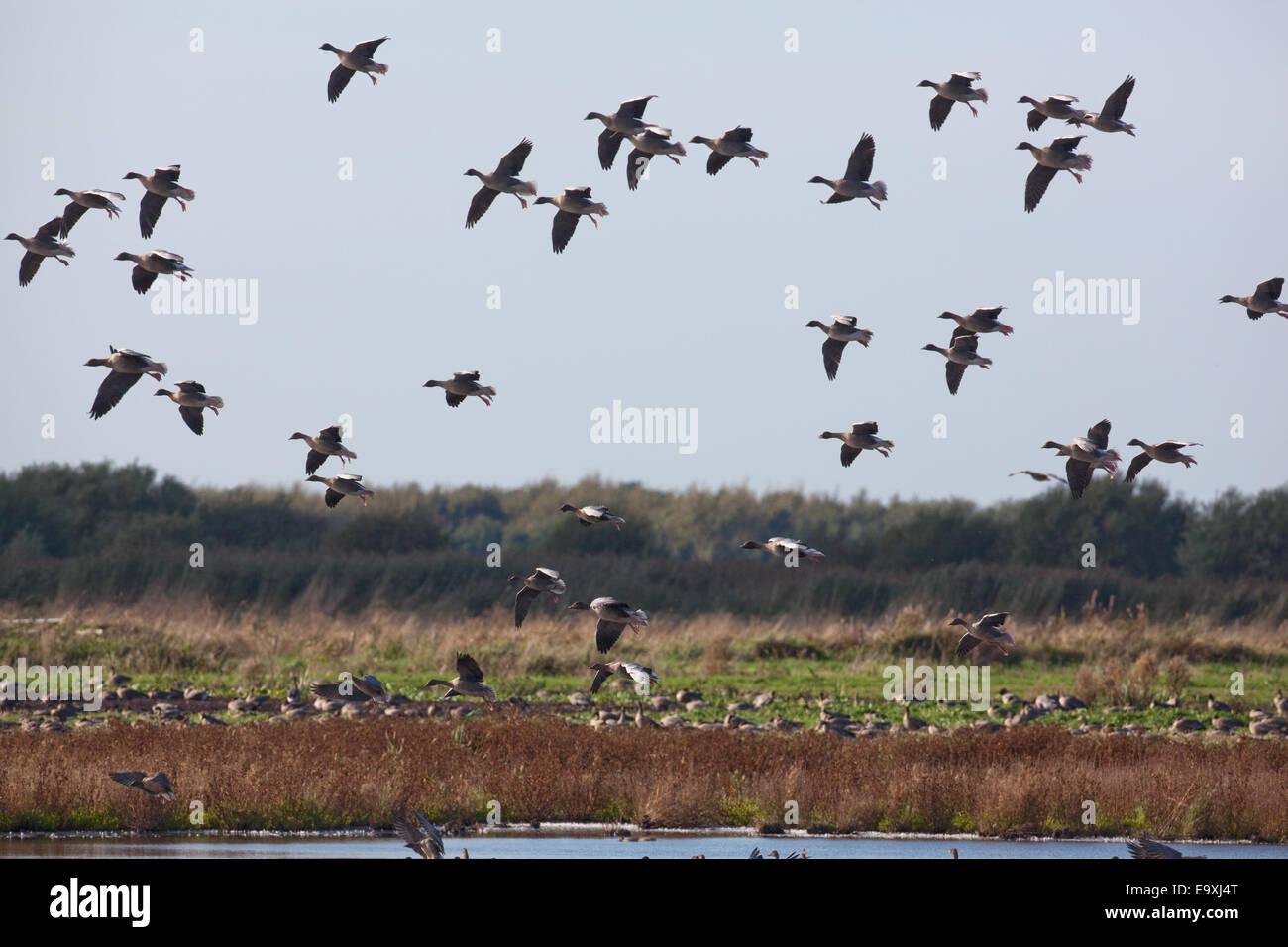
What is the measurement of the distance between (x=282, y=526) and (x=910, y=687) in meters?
37.3

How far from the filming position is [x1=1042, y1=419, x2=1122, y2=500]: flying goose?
21.3m

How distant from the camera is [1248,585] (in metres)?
54.0

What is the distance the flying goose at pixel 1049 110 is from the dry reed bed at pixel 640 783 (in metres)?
8.42

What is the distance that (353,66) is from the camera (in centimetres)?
2416

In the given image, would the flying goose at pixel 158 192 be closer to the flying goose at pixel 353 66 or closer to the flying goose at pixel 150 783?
the flying goose at pixel 353 66

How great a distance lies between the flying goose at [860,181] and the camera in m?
23.5

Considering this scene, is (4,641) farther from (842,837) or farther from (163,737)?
(842,837)

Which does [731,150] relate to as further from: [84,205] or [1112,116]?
[84,205]

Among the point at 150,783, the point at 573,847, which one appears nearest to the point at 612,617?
the point at 573,847

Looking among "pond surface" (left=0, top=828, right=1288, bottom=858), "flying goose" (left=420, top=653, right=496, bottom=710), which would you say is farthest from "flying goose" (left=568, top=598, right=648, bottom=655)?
"pond surface" (left=0, top=828, right=1288, bottom=858)

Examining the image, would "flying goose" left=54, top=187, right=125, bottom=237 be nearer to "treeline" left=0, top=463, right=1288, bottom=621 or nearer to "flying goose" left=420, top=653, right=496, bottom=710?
"flying goose" left=420, top=653, right=496, bottom=710

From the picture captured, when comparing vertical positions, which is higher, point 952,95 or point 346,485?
point 952,95

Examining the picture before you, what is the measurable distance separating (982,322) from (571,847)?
27.5 ft
